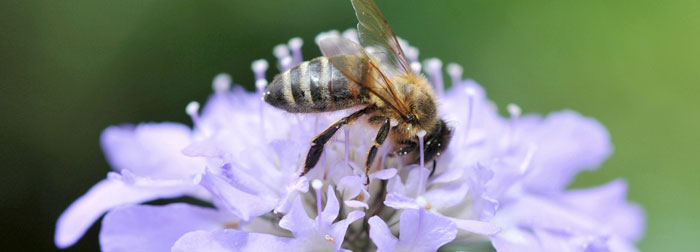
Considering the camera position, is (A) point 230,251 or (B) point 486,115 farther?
(B) point 486,115

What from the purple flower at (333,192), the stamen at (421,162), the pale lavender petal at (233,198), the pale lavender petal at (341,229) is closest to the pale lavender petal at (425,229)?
the purple flower at (333,192)

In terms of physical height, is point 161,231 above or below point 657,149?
below

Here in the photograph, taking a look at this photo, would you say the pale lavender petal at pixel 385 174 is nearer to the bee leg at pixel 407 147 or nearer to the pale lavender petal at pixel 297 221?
the bee leg at pixel 407 147

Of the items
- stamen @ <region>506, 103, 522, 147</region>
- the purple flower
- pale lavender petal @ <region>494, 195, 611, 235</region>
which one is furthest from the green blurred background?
pale lavender petal @ <region>494, 195, 611, 235</region>

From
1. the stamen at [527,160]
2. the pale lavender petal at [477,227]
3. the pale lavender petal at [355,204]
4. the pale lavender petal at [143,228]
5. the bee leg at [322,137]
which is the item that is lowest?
the pale lavender petal at [143,228]

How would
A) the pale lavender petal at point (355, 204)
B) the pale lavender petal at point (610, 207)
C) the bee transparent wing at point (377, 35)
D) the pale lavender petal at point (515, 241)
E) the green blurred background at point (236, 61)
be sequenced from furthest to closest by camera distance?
the green blurred background at point (236, 61) < the pale lavender petal at point (610, 207) < the bee transparent wing at point (377, 35) < the pale lavender petal at point (515, 241) < the pale lavender petal at point (355, 204)

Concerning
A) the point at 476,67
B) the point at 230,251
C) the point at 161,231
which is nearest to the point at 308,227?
the point at 230,251

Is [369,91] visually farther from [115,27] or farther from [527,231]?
[115,27]

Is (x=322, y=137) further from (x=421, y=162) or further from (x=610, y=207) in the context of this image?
(x=610, y=207)
